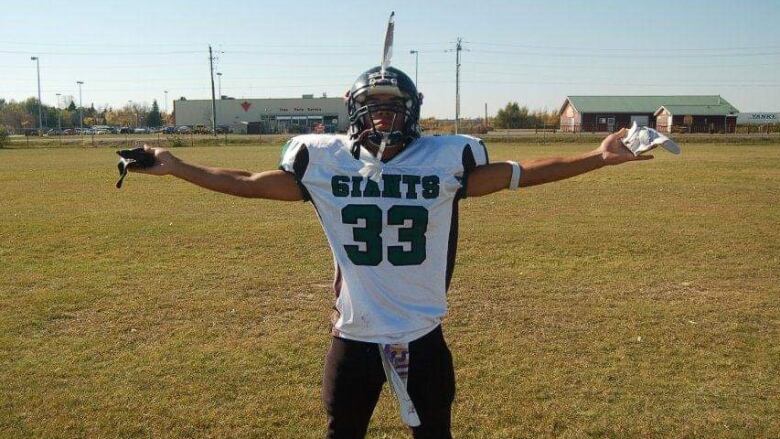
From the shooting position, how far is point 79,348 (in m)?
5.96

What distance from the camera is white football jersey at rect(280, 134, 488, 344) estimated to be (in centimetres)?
289

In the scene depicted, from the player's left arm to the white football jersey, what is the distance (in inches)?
3.5

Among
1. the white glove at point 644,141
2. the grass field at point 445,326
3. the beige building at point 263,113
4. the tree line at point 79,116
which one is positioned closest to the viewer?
the white glove at point 644,141

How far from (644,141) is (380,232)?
1.30 meters

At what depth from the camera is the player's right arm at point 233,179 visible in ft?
10.0

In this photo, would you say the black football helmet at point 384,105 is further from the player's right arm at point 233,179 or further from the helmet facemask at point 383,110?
the player's right arm at point 233,179

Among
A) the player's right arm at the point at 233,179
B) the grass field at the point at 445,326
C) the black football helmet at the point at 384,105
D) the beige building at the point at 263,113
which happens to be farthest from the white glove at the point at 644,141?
the beige building at the point at 263,113

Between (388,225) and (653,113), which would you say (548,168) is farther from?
(653,113)

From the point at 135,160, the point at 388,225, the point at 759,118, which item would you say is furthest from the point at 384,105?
the point at 759,118

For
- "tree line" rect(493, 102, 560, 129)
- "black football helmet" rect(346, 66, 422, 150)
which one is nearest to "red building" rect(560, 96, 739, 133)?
"tree line" rect(493, 102, 560, 129)

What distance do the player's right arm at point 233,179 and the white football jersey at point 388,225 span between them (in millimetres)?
74

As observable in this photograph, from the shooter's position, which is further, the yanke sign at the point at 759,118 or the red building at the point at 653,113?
the yanke sign at the point at 759,118

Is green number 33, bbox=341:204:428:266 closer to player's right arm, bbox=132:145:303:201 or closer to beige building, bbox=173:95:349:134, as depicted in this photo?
player's right arm, bbox=132:145:303:201

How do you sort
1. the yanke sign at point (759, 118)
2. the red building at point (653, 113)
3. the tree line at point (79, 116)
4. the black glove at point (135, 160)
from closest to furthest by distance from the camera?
1. the black glove at point (135, 160)
2. the red building at point (653, 113)
3. the yanke sign at point (759, 118)
4. the tree line at point (79, 116)
